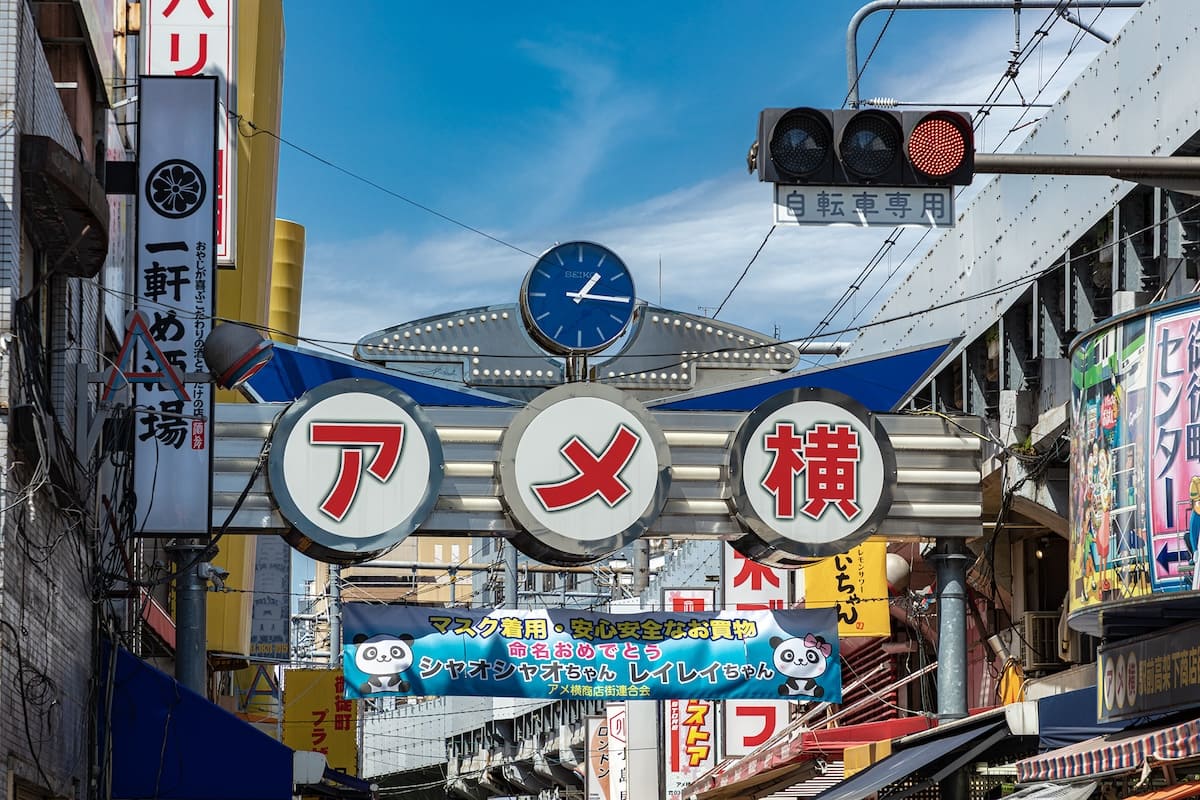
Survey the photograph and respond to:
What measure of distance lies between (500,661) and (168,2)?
9839 millimetres

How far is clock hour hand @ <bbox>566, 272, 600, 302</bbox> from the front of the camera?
59.8 feet

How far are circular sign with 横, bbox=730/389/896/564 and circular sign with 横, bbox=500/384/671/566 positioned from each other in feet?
3.04

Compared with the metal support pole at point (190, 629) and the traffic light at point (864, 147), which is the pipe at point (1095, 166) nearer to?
the traffic light at point (864, 147)

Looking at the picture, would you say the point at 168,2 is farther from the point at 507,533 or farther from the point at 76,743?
the point at 76,743

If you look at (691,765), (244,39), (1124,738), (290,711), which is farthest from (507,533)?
(290,711)

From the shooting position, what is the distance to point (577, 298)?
1827 cm

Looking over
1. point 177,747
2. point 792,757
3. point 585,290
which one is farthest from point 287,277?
point 177,747

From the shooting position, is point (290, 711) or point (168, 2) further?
point (290, 711)

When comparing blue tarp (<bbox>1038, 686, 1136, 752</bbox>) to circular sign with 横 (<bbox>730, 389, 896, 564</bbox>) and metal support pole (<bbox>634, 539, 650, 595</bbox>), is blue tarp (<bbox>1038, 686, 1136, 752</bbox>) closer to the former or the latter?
circular sign with 横 (<bbox>730, 389, 896, 564</bbox>)

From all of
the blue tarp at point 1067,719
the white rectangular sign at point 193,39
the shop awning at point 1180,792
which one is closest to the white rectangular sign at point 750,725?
the white rectangular sign at point 193,39

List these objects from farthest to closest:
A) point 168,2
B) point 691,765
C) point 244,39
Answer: point 691,765 → point 244,39 → point 168,2

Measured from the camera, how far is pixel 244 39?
91.2ft

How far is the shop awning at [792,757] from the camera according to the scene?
72.2ft

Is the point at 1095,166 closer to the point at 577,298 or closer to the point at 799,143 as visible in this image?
the point at 799,143
